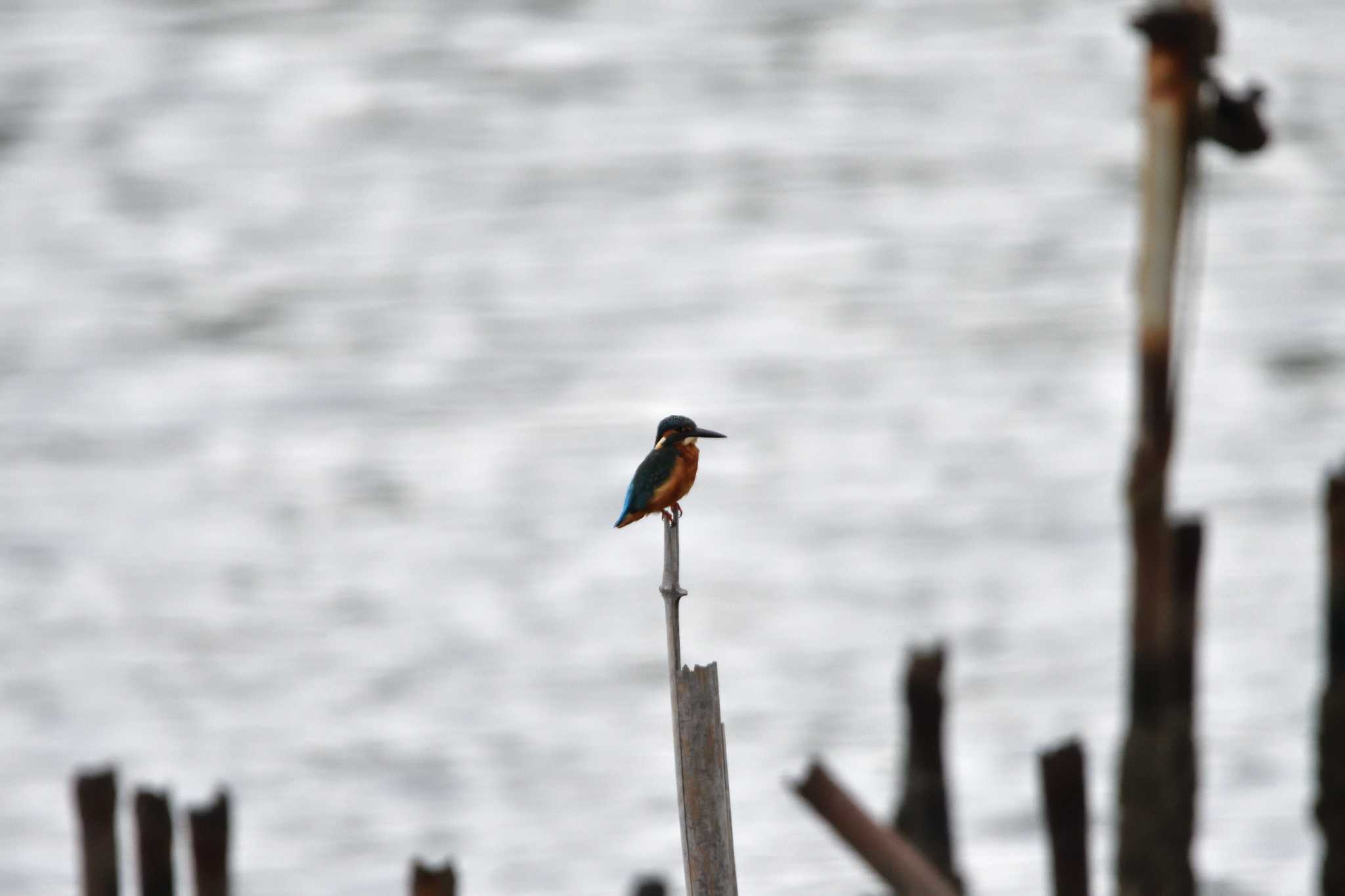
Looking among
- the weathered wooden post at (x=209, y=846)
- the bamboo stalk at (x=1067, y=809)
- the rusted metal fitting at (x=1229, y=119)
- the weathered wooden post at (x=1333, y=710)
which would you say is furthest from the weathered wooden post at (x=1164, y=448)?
the weathered wooden post at (x=209, y=846)

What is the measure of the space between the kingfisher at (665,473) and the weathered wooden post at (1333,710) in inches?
228

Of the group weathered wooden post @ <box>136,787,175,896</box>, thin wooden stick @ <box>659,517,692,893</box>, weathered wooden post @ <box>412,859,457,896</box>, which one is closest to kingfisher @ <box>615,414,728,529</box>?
thin wooden stick @ <box>659,517,692,893</box>

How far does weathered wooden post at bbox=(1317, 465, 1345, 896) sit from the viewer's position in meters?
9.64

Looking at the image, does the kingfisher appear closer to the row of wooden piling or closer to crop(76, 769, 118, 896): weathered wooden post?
the row of wooden piling

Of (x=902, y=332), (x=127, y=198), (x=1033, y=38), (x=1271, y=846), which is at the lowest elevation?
(x=1271, y=846)

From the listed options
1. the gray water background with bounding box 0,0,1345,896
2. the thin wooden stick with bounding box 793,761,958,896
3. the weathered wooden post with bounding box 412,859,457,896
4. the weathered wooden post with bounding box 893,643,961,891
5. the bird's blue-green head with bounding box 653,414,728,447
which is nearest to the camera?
the bird's blue-green head with bounding box 653,414,728,447

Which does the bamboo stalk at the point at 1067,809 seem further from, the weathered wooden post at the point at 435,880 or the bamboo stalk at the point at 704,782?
the bamboo stalk at the point at 704,782

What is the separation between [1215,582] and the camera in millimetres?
21672

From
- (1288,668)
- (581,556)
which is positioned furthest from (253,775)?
(1288,668)

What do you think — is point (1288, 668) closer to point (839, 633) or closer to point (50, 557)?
point (839, 633)

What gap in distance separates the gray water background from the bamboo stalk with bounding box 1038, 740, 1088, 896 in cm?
651

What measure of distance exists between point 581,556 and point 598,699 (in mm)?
3119

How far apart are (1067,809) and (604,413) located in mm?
17631

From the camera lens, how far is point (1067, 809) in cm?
898
